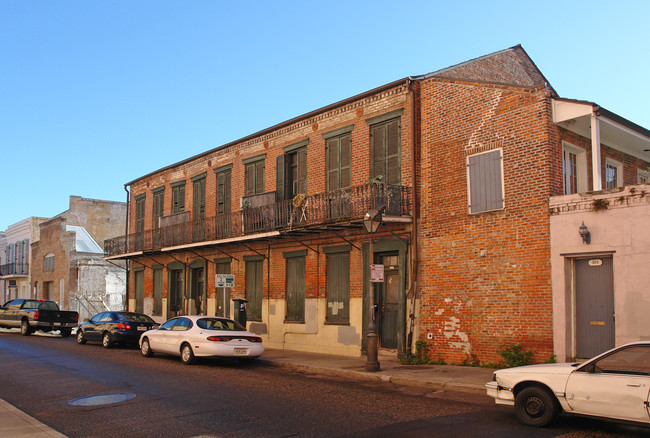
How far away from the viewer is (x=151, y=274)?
94.9ft

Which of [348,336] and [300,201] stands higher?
A: [300,201]

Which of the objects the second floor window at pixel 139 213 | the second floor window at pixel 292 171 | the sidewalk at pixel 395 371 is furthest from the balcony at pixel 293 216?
the sidewalk at pixel 395 371

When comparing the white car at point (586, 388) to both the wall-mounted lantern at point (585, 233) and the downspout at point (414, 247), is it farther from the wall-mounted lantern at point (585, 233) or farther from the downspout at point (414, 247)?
the downspout at point (414, 247)

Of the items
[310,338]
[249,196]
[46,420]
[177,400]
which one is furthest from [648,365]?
[249,196]

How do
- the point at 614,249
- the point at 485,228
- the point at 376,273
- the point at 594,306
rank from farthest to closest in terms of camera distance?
the point at 485,228
the point at 376,273
the point at 594,306
the point at 614,249

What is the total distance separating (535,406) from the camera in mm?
7980

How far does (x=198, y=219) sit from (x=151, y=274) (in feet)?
21.0

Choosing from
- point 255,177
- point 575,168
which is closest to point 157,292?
point 255,177

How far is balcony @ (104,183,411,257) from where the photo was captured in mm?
16062

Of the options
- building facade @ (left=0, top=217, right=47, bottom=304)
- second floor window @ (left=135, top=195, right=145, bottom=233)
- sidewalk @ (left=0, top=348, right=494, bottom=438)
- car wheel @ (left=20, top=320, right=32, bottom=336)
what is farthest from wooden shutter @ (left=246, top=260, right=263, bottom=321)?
building facade @ (left=0, top=217, right=47, bottom=304)

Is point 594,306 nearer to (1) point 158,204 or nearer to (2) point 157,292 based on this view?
(2) point 157,292

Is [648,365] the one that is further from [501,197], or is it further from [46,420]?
[46,420]

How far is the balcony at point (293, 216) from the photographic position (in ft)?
52.7

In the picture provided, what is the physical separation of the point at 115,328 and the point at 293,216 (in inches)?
285
